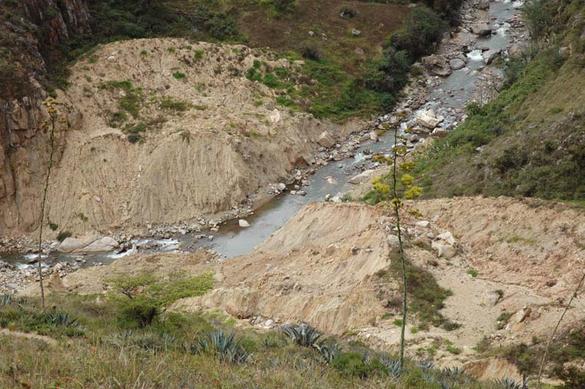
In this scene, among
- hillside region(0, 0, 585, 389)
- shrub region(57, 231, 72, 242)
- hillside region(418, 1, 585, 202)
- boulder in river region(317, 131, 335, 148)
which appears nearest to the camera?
hillside region(0, 0, 585, 389)

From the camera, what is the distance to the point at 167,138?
3838 centimetres

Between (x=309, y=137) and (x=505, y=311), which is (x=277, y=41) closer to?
(x=309, y=137)

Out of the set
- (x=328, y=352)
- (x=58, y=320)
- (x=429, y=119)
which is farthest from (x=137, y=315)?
(x=429, y=119)

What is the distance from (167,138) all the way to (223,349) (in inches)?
1071

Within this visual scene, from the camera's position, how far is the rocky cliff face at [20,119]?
3475cm

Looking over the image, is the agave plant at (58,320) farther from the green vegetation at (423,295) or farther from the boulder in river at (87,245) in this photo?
the boulder in river at (87,245)

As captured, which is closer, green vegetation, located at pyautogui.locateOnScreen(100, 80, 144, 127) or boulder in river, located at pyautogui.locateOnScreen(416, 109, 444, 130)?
green vegetation, located at pyautogui.locateOnScreen(100, 80, 144, 127)

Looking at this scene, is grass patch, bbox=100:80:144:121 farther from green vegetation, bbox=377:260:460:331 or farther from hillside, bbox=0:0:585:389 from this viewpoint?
green vegetation, bbox=377:260:460:331

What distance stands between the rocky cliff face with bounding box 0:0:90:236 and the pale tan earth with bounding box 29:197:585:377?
25.7ft

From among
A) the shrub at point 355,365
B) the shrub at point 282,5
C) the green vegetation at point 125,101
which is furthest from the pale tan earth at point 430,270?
the shrub at point 282,5

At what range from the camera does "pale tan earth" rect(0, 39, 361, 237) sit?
1415 inches

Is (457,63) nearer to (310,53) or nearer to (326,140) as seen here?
(310,53)

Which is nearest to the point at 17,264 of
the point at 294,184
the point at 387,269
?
the point at 294,184

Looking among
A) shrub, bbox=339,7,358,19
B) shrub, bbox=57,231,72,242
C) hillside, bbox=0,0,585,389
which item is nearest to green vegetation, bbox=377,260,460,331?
hillside, bbox=0,0,585,389
